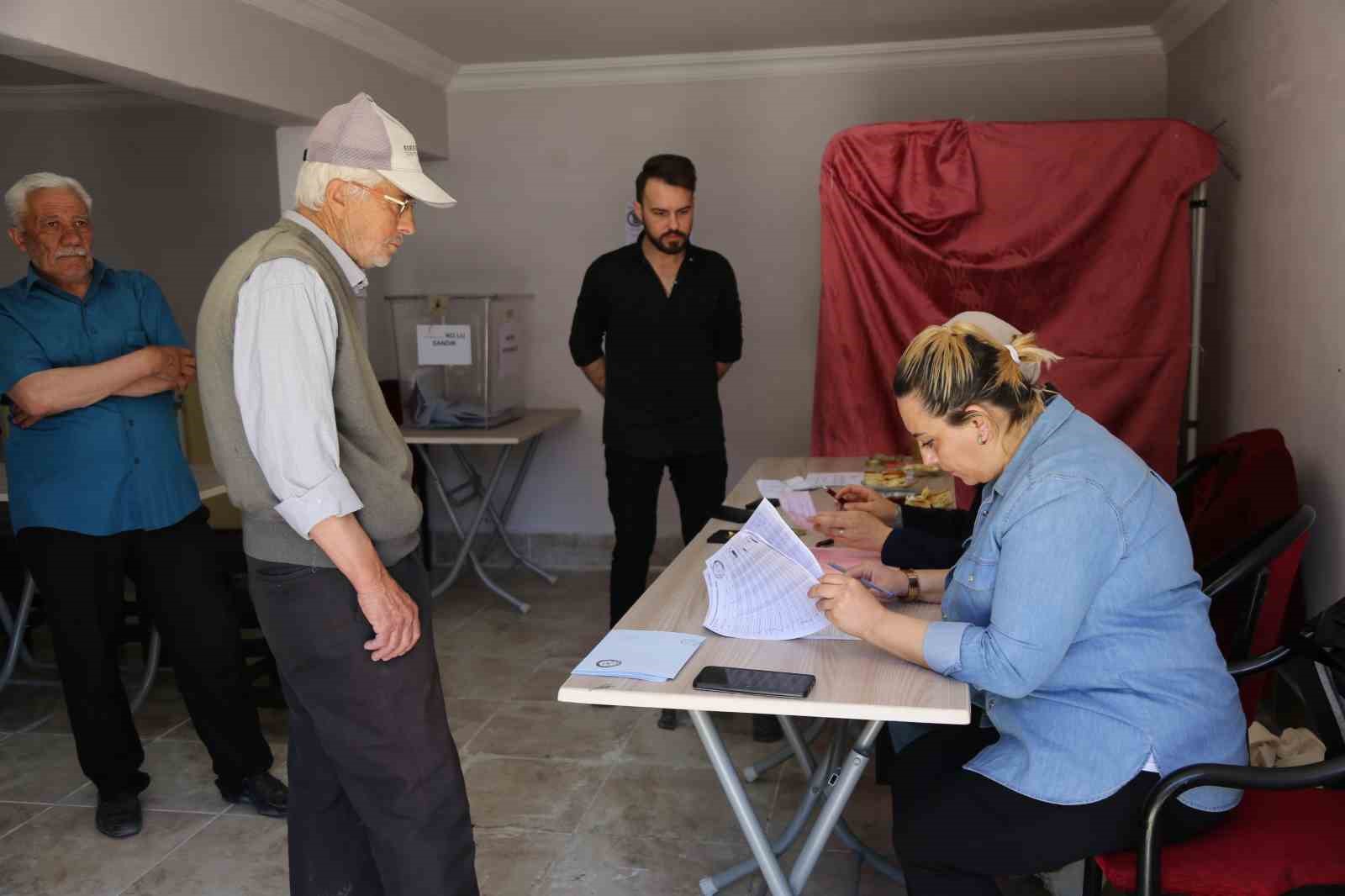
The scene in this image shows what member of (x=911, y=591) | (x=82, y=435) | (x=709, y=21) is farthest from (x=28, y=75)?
(x=911, y=591)

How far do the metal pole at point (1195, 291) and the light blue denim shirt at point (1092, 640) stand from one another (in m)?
2.30

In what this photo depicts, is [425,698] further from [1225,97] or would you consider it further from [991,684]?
[1225,97]

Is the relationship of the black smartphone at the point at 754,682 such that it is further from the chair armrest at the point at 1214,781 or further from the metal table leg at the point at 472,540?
the metal table leg at the point at 472,540

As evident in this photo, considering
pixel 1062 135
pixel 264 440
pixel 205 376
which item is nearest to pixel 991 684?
pixel 264 440

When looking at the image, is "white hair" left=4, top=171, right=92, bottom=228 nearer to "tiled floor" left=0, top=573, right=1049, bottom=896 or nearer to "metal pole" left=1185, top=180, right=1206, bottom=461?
"tiled floor" left=0, top=573, right=1049, bottom=896

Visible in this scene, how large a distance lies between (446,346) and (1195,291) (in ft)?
9.63

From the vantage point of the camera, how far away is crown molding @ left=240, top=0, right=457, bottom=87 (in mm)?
3980

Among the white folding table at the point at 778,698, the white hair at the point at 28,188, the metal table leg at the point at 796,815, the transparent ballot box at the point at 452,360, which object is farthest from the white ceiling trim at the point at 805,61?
the metal table leg at the point at 796,815

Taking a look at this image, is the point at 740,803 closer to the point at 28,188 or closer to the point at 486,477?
the point at 28,188

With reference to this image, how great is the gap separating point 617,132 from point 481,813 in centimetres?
338

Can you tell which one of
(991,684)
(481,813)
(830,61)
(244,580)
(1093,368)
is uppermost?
(830,61)

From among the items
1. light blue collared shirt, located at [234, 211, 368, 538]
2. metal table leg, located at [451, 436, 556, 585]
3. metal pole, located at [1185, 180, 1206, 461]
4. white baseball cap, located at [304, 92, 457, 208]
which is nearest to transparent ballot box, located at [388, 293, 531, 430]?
metal table leg, located at [451, 436, 556, 585]

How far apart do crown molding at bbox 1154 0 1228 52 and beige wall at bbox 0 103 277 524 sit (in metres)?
4.09

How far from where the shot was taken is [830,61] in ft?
16.6
